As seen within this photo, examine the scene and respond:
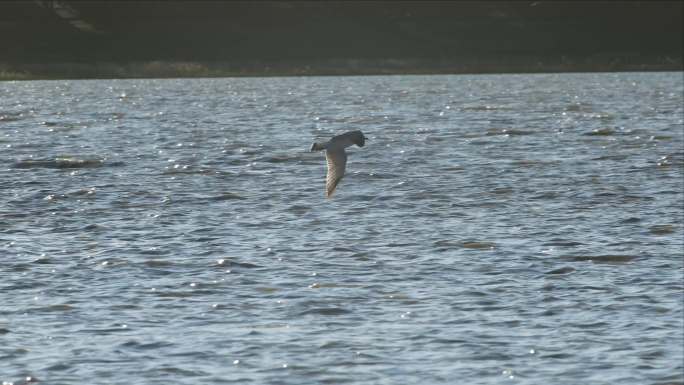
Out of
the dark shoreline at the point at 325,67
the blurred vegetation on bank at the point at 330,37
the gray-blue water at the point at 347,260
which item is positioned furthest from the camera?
the blurred vegetation on bank at the point at 330,37

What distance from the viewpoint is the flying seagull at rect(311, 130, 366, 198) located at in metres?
23.1

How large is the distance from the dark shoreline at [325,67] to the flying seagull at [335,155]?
306 feet

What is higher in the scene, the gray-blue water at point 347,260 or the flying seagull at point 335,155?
the flying seagull at point 335,155

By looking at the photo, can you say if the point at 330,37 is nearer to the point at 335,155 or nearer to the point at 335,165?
the point at 335,155

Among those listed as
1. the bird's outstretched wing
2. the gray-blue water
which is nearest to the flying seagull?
the bird's outstretched wing

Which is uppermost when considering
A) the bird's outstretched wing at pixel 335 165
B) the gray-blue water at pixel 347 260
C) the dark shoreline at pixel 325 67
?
the bird's outstretched wing at pixel 335 165

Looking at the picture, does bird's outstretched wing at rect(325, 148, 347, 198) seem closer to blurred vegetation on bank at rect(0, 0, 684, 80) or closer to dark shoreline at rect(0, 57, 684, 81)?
blurred vegetation on bank at rect(0, 0, 684, 80)

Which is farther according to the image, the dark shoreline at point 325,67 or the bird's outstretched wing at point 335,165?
the dark shoreline at point 325,67

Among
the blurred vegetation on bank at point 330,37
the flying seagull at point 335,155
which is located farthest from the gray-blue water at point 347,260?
the blurred vegetation on bank at point 330,37

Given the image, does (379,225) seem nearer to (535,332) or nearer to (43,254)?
(43,254)

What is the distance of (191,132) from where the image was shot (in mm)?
57875

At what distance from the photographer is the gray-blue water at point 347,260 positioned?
1728 cm

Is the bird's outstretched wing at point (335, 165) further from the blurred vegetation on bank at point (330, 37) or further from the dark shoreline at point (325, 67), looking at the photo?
the dark shoreline at point (325, 67)

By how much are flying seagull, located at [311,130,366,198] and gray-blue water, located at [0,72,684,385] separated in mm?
1346
